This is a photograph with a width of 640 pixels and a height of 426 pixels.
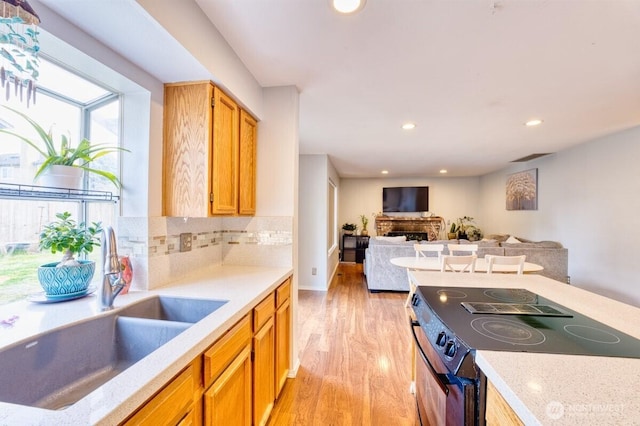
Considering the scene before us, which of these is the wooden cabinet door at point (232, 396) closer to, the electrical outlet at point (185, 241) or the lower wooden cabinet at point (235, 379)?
the lower wooden cabinet at point (235, 379)

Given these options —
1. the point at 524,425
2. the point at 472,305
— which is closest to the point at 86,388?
the point at 524,425

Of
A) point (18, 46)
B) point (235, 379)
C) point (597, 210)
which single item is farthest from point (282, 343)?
point (597, 210)

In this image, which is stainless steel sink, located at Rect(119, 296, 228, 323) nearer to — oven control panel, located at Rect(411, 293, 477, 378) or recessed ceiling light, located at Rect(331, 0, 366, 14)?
oven control panel, located at Rect(411, 293, 477, 378)

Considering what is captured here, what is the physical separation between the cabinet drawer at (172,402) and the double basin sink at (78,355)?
9.1 inches

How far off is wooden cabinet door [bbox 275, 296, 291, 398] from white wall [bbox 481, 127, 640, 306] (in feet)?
12.5

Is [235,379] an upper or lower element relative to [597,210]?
lower

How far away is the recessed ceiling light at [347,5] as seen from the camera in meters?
1.22

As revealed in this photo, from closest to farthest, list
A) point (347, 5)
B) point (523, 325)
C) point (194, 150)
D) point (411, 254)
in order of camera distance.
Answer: point (523, 325)
point (347, 5)
point (194, 150)
point (411, 254)

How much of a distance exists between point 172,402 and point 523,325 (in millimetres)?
1214

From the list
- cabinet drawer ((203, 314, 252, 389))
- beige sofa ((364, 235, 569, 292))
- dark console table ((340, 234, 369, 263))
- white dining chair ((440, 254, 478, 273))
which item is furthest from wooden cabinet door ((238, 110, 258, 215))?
dark console table ((340, 234, 369, 263))

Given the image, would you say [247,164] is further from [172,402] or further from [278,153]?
[172,402]

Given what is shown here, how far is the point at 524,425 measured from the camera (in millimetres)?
579

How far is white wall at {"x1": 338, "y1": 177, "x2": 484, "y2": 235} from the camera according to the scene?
22.6ft

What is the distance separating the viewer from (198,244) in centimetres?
183
